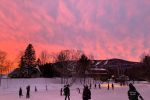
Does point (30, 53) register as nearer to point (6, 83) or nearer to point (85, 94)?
point (6, 83)

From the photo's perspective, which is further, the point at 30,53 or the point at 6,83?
the point at 30,53

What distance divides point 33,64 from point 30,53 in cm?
479

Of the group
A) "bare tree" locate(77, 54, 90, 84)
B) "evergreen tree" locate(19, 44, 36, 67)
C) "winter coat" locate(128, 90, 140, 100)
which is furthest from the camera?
"evergreen tree" locate(19, 44, 36, 67)

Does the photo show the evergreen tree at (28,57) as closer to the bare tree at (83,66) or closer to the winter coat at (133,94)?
the bare tree at (83,66)

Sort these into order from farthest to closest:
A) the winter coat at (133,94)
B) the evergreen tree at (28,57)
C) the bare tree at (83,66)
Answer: the evergreen tree at (28,57) → the bare tree at (83,66) → the winter coat at (133,94)

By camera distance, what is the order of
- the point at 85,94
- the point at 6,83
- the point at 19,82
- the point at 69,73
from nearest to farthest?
1. the point at 85,94
2. the point at 6,83
3. the point at 19,82
4. the point at 69,73

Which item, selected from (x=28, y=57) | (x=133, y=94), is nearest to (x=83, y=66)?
→ (x=28, y=57)

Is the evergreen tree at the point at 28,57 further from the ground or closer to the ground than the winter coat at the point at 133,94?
further from the ground

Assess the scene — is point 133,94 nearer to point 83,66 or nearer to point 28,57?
point 83,66

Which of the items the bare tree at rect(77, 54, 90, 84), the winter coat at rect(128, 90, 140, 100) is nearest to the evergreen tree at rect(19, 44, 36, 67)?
the bare tree at rect(77, 54, 90, 84)

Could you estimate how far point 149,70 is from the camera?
84500mm

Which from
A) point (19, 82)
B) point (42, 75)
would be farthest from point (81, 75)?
point (19, 82)

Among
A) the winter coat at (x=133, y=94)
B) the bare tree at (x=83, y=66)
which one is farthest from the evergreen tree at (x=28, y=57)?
the winter coat at (x=133, y=94)

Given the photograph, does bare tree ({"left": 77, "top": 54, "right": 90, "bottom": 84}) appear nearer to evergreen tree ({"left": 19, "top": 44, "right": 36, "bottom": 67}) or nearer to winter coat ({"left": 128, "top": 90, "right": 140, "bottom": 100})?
evergreen tree ({"left": 19, "top": 44, "right": 36, "bottom": 67})
